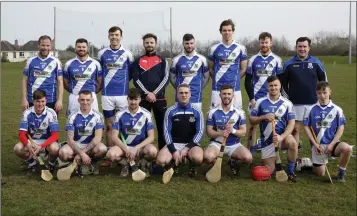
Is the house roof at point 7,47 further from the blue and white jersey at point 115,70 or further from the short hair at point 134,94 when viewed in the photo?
the short hair at point 134,94

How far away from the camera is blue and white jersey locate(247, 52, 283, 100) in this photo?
5.71m

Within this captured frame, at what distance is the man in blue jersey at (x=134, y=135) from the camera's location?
16.4 ft

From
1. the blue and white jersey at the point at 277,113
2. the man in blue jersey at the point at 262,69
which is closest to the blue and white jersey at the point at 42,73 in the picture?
the man in blue jersey at the point at 262,69

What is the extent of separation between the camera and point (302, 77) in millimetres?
5582

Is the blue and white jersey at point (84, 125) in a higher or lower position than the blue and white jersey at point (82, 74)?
lower

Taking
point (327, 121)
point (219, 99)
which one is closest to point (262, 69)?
point (219, 99)

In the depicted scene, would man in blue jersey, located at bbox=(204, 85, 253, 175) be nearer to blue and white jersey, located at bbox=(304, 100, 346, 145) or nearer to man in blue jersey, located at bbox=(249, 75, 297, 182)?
man in blue jersey, located at bbox=(249, 75, 297, 182)

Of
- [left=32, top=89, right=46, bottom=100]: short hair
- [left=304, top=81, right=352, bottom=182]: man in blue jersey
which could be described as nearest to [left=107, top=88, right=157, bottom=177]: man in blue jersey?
[left=32, top=89, right=46, bottom=100]: short hair

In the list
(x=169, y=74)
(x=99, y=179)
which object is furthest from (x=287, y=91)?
(x=99, y=179)

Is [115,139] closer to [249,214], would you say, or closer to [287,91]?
[249,214]

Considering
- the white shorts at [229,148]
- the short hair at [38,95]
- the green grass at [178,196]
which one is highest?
the short hair at [38,95]

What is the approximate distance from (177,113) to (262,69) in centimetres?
147

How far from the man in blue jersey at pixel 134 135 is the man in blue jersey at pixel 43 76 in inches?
42.8

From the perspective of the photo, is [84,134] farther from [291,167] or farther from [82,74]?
[291,167]
